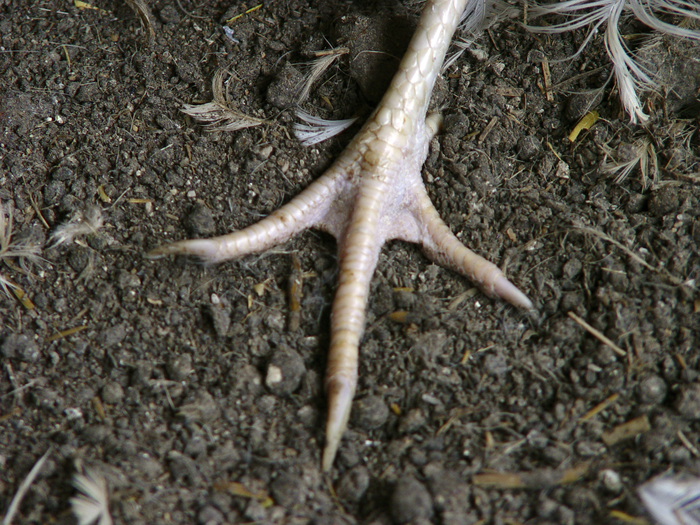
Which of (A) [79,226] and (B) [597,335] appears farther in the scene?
(A) [79,226]

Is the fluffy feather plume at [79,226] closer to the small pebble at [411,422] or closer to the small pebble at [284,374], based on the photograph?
the small pebble at [284,374]

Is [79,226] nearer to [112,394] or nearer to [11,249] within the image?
[11,249]

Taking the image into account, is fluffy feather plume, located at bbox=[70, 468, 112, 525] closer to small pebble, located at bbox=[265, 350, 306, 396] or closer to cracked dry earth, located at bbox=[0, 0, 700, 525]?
cracked dry earth, located at bbox=[0, 0, 700, 525]

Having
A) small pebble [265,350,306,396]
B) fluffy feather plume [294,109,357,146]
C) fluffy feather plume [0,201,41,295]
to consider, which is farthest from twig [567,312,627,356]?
fluffy feather plume [0,201,41,295]

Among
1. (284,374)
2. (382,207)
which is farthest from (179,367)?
(382,207)

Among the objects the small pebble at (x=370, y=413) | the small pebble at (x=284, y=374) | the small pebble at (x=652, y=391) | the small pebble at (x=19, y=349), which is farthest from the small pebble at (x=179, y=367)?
the small pebble at (x=652, y=391)

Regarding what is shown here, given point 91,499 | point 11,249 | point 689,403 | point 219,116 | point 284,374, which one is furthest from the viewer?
point 219,116

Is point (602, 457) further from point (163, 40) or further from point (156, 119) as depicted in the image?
point (163, 40)
